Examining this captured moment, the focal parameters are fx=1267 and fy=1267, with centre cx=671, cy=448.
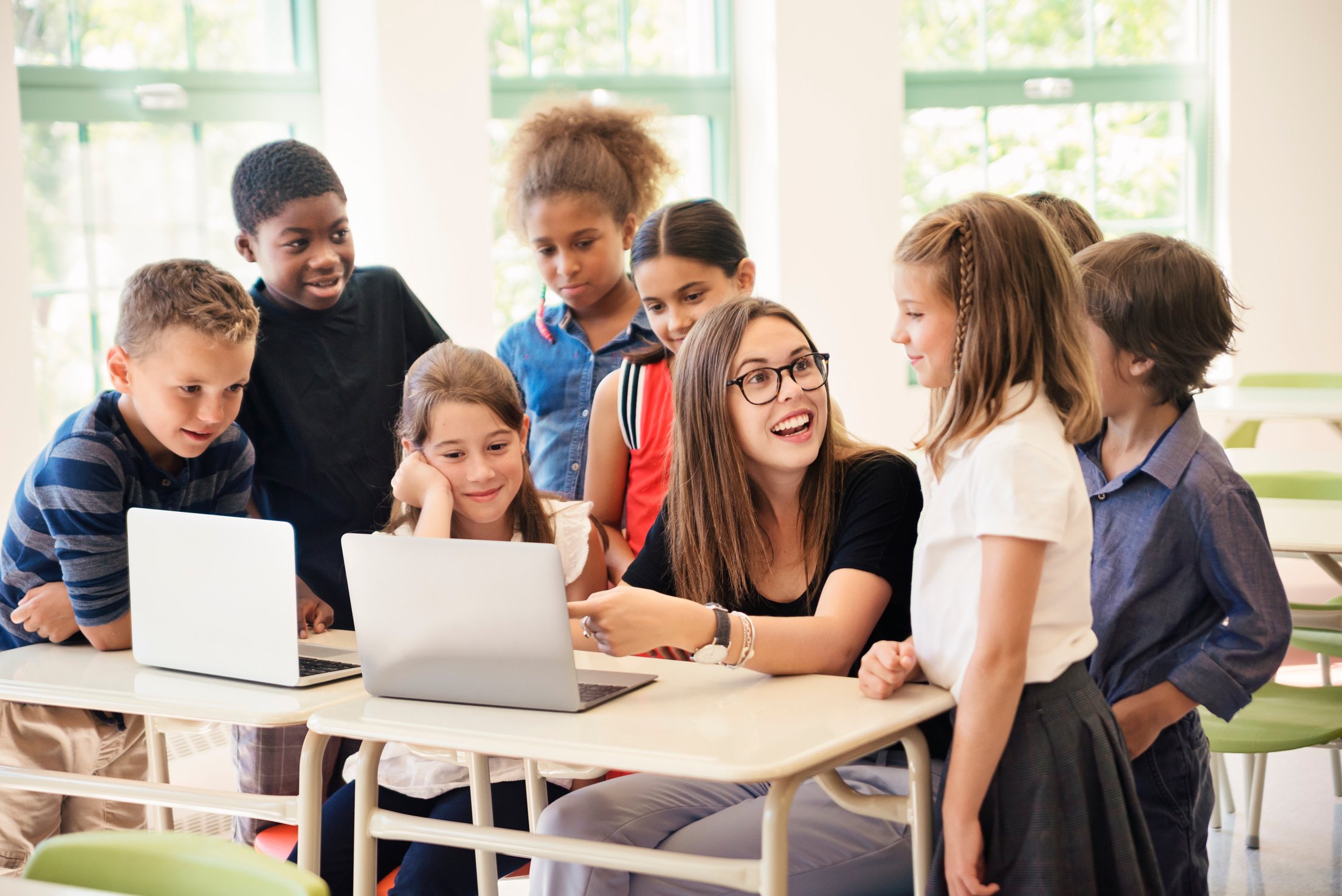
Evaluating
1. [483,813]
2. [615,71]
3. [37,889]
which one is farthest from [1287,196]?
[37,889]

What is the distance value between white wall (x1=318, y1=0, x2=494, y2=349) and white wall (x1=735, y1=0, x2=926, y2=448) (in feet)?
4.23

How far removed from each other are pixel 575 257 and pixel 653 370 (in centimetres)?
31

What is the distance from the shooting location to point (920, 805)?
4.79ft

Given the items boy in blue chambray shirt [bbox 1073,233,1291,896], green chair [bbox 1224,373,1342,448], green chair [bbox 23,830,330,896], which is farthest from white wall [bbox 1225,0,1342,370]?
green chair [bbox 23,830,330,896]

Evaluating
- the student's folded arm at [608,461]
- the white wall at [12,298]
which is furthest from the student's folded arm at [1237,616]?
Answer: the white wall at [12,298]

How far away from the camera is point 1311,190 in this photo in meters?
5.59

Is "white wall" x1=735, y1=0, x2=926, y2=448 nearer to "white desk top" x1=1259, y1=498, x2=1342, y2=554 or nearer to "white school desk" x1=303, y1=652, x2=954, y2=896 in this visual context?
"white desk top" x1=1259, y1=498, x2=1342, y2=554

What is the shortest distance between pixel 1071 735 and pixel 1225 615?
0.38 m

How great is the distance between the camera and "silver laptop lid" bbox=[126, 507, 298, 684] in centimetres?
163

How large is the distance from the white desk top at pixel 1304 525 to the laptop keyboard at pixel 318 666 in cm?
153

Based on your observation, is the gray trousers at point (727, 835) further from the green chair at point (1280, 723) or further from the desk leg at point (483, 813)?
the green chair at point (1280, 723)

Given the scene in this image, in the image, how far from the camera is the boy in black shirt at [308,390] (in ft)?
7.20

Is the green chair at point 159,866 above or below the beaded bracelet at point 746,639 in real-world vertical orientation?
below

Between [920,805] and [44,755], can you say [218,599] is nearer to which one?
[44,755]
